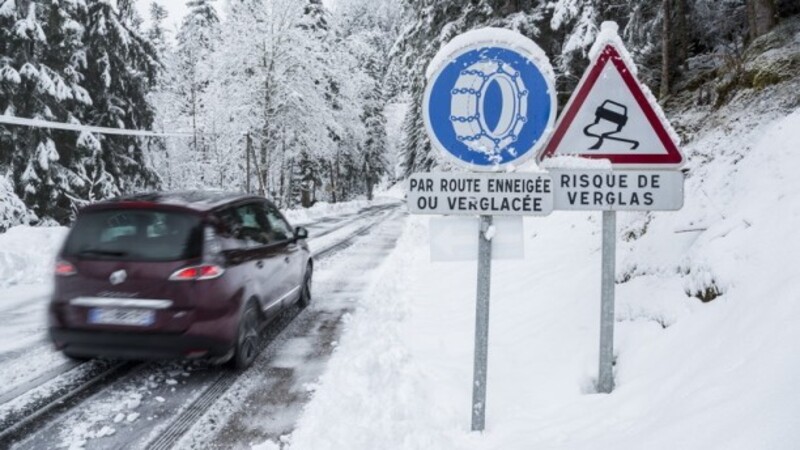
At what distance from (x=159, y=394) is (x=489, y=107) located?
11.9 ft

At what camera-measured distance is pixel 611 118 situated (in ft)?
10.4

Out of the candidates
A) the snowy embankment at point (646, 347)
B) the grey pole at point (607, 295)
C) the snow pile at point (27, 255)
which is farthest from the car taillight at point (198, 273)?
the snow pile at point (27, 255)

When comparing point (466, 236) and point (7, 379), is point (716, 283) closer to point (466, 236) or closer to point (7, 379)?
point (466, 236)

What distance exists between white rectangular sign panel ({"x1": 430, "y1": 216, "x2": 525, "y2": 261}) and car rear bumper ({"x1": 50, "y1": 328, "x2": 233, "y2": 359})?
2550mm

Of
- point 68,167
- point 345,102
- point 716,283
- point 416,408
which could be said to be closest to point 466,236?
point 416,408

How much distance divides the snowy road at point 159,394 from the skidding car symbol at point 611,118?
2.98 m

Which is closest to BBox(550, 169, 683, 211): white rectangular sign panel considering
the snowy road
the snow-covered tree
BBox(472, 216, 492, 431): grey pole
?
BBox(472, 216, 492, 431): grey pole

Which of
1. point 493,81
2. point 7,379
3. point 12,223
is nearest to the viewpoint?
point 493,81

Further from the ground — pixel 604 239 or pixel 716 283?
pixel 604 239

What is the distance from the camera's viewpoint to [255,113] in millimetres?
26312

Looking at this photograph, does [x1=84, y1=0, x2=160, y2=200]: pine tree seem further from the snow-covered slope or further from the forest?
the snow-covered slope

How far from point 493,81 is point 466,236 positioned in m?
0.93

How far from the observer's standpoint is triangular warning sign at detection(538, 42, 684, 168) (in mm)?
3135

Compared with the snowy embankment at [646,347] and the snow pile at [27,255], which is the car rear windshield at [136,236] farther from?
the snow pile at [27,255]
